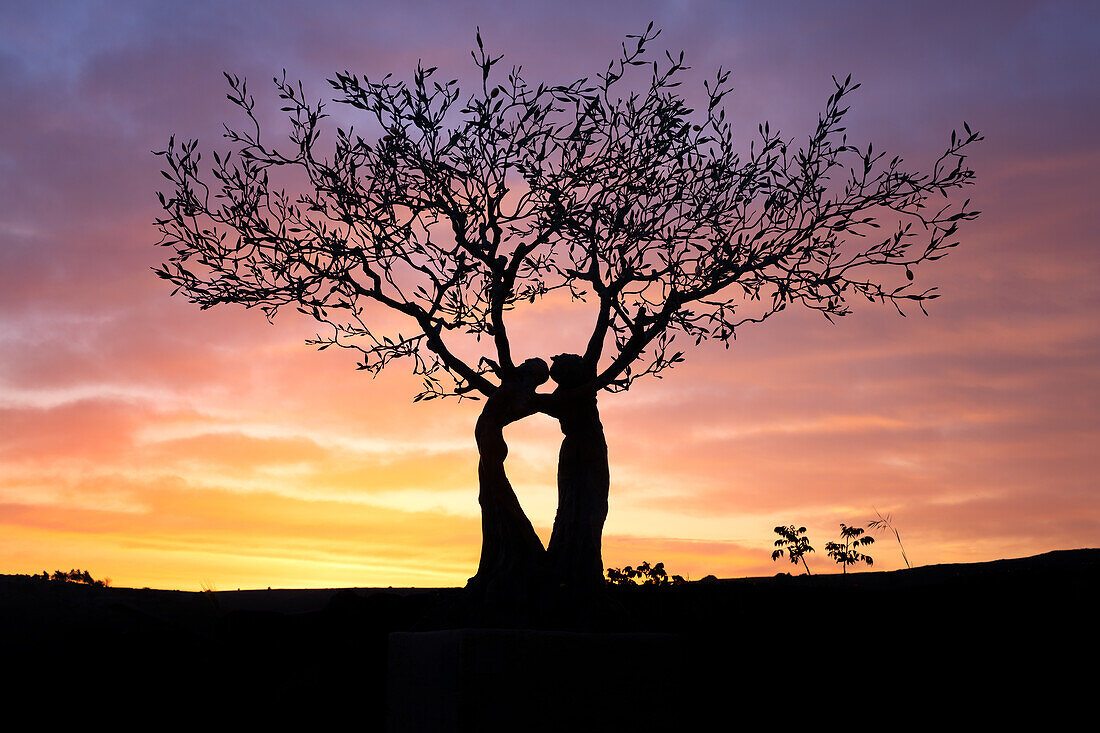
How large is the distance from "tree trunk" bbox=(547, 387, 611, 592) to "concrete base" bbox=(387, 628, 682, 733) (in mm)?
2034

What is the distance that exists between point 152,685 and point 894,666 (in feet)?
38.0

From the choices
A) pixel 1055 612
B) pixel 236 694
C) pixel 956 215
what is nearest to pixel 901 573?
pixel 1055 612

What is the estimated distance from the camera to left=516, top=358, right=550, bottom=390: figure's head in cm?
1340

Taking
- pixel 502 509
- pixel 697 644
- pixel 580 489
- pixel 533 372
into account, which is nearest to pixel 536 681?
pixel 502 509

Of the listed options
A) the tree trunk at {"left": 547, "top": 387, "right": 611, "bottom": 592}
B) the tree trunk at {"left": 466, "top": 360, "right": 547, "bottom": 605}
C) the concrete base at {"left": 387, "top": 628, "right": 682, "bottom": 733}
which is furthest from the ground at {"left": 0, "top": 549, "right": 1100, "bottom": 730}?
the tree trunk at {"left": 547, "top": 387, "right": 611, "bottom": 592}

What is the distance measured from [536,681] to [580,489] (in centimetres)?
378

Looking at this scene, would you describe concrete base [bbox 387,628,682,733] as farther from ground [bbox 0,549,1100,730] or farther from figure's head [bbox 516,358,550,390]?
figure's head [bbox 516,358,550,390]

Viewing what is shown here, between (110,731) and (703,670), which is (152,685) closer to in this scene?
(110,731)

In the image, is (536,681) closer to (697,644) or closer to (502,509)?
(502,509)

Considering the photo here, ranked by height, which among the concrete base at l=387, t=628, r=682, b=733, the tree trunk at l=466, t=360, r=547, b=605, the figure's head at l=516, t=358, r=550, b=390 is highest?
the figure's head at l=516, t=358, r=550, b=390

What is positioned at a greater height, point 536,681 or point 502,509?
point 502,509

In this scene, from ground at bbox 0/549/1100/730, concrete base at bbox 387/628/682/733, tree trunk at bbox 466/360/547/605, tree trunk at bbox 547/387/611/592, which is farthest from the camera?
tree trunk at bbox 547/387/611/592

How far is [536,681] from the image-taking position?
447 inches

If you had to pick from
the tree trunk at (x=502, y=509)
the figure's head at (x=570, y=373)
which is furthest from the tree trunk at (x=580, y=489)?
the tree trunk at (x=502, y=509)
